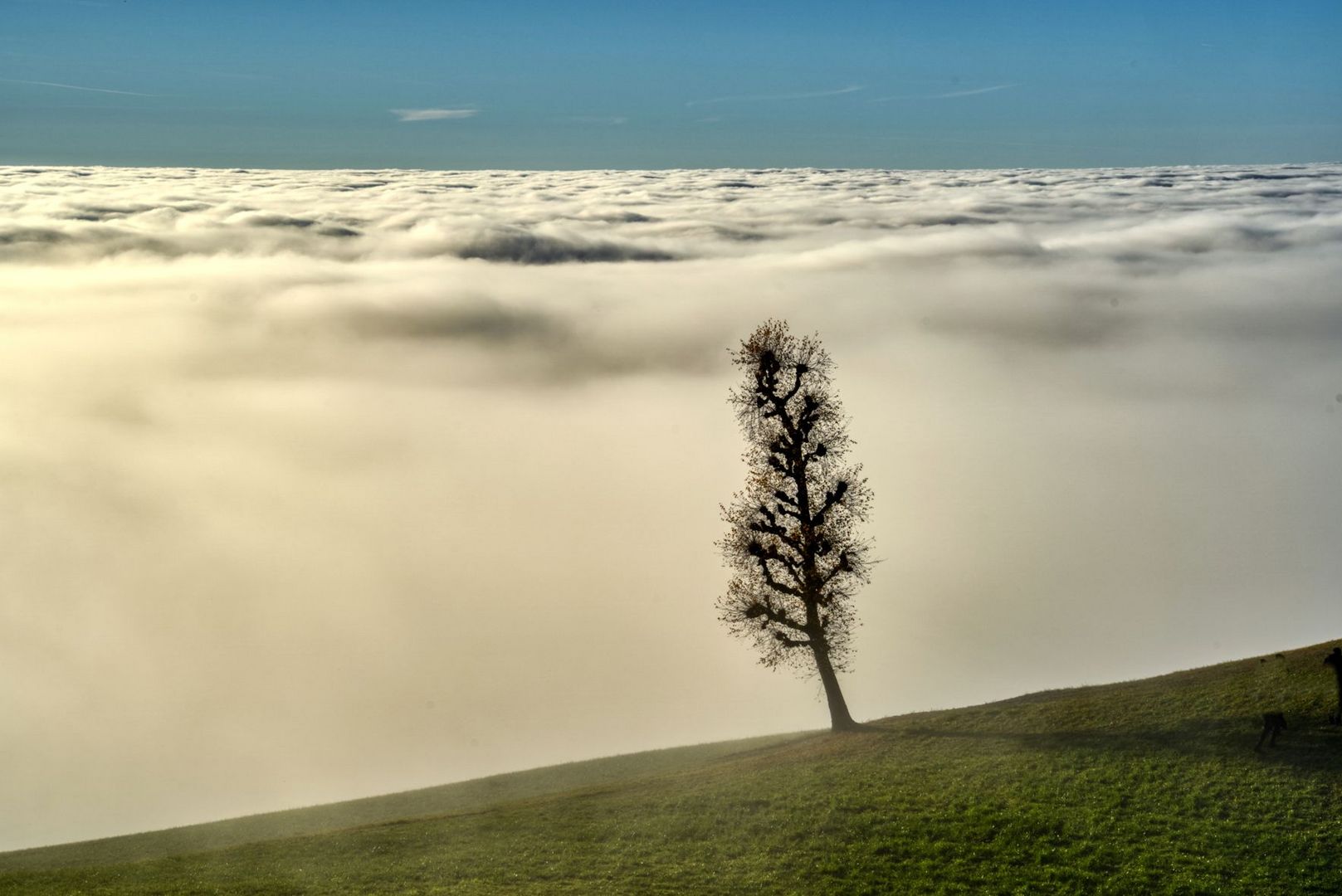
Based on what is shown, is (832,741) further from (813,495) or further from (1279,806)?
(1279,806)

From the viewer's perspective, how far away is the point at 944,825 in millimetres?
39000

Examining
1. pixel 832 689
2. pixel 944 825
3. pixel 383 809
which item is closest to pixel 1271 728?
pixel 944 825

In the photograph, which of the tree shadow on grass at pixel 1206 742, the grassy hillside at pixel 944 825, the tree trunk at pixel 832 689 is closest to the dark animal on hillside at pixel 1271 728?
the tree shadow on grass at pixel 1206 742

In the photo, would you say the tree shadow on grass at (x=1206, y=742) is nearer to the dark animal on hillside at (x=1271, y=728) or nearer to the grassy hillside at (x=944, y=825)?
the grassy hillside at (x=944, y=825)

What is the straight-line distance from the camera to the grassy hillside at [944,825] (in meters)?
35.4

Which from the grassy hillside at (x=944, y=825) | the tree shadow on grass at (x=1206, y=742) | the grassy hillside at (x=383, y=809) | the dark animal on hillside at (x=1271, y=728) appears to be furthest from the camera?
the grassy hillside at (x=383, y=809)

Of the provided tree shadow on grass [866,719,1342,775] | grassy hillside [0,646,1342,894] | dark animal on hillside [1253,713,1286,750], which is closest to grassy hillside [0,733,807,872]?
grassy hillside [0,646,1342,894]

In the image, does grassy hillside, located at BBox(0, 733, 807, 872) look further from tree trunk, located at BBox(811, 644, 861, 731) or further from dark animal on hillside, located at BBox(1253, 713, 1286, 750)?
dark animal on hillside, located at BBox(1253, 713, 1286, 750)

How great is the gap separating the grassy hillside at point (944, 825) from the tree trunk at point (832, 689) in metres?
3.98

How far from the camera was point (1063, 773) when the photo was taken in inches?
1651

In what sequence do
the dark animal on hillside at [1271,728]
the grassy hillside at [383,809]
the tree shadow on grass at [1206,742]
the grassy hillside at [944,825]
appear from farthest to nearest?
the grassy hillside at [383,809] → the dark animal on hillside at [1271,728] → the tree shadow on grass at [1206,742] → the grassy hillside at [944,825]

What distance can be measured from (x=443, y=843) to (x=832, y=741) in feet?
64.1

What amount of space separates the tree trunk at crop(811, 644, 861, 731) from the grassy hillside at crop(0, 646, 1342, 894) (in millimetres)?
3984

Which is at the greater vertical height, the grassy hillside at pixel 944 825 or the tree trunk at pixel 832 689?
the tree trunk at pixel 832 689
